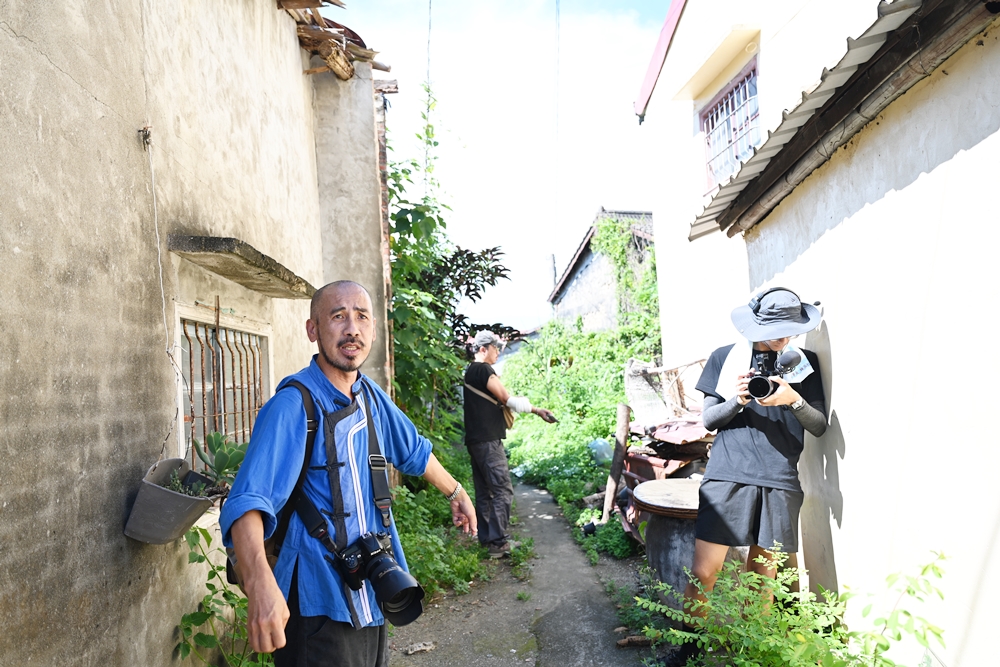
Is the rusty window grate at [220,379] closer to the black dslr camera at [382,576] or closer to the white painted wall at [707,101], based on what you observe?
the black dslr camera at [382,576]

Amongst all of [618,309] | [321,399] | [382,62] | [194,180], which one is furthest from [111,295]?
[618,309]

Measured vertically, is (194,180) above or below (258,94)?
below

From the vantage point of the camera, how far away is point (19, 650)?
5.50ft

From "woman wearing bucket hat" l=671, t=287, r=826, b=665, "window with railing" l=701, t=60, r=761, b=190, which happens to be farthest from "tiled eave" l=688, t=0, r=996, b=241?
"window with railing" l=701, t=60, r=761, b=190

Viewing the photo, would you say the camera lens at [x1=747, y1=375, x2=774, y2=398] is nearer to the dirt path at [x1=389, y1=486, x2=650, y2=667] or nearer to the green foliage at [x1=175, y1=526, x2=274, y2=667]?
the dirt path at [x1=389, y1=486, x2=650, y2=667]

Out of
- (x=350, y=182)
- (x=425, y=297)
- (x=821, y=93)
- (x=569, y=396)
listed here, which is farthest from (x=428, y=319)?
(x=569, y=396)

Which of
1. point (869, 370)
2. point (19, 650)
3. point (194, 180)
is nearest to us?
point (19, 650)

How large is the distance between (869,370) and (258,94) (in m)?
4.11

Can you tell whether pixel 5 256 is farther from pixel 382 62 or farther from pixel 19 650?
pixel 382 62

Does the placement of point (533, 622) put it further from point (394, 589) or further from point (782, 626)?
point (394, 589)

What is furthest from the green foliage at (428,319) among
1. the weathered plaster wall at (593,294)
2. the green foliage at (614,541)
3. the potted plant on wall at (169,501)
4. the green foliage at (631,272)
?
the weathered plaster wall at (593,294)

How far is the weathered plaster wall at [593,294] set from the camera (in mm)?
15477

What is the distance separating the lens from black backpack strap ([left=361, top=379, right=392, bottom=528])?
219cm

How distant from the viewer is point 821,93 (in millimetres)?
2803
